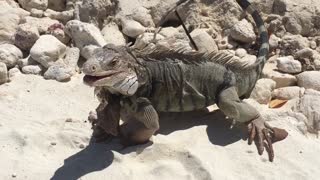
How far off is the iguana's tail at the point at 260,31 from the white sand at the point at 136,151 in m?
0.68

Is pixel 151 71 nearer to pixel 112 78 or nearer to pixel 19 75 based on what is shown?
pixel 112 78

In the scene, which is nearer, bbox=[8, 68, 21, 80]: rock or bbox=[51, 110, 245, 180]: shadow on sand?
bbox=[51, 110, 245, 180]: shadow on sand

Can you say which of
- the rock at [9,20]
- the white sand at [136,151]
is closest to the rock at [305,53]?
the white sand at [136,151]

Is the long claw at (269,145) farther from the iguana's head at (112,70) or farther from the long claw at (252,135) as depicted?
the iguana's head at (112,70)

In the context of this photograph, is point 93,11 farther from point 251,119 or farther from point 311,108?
point 311,108

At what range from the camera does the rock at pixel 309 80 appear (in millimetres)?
5297

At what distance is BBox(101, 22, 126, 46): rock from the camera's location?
5.77 meters

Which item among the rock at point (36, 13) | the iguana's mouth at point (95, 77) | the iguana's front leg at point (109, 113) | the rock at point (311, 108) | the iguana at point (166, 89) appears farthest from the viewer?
the rock at point (36, 13)

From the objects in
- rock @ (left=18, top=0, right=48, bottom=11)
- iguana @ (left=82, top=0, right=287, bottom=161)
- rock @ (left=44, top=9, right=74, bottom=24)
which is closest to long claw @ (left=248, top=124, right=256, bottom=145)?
iguana @ (left=82, top=0, right=287, bottom=161)

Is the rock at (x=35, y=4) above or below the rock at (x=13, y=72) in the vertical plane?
above

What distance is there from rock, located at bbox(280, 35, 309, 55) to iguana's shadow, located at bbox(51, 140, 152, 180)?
6.30ft

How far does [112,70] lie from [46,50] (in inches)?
54.8

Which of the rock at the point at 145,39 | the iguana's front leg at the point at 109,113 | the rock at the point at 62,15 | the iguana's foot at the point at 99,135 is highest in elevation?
the iguana's front leg at the point at 109,113

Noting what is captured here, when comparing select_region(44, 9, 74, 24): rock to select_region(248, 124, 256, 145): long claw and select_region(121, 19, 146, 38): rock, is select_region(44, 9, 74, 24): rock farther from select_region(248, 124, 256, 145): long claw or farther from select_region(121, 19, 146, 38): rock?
select_region(248, 124, 256, 145): long claw
